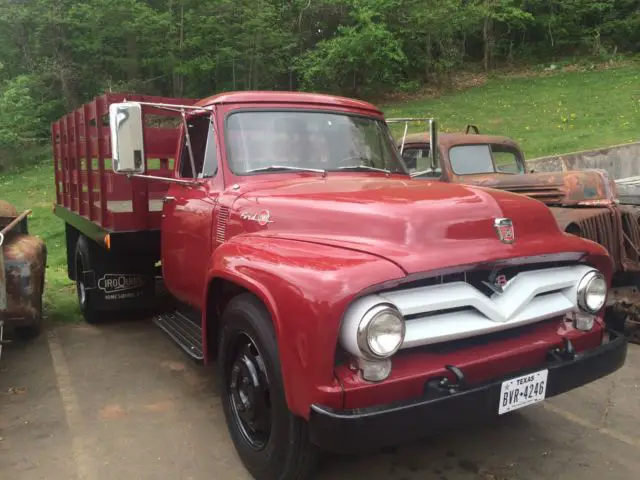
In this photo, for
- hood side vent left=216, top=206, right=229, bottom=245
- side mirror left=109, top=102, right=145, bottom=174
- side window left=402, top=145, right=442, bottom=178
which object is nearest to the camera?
hood side vent left=216, top=206, right=229, bottom=245

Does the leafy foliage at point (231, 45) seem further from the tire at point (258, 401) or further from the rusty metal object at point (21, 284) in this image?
the tire at point (258, 401)

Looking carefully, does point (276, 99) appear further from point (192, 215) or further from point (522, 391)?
point (522, 391)

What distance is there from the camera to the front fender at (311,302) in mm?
2381

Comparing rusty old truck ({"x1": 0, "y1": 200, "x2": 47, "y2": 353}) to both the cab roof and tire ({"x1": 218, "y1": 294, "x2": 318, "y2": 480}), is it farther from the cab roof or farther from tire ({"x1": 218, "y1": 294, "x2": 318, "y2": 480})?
tire ({"x1": 218, "y1": 294, "x2": 318, "y2": 480})

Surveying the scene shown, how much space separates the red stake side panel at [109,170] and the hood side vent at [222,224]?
142 centimetres

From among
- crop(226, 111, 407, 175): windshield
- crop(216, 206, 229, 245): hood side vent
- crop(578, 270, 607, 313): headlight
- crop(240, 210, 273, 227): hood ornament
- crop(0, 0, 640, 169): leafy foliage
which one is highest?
crop(0, 0, 640, 169): leafy foliage

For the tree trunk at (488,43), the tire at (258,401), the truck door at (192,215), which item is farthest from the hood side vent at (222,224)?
the tree trunk at (488,43)

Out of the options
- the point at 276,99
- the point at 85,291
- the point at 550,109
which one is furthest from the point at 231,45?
the point at 276,99

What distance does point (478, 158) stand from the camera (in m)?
7.46

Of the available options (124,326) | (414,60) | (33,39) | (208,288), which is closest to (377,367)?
(208,288)

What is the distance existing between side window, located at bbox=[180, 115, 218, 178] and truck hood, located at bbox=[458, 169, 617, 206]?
3478 mm

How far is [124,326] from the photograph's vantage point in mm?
6211

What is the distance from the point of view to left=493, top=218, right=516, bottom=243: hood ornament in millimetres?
2852

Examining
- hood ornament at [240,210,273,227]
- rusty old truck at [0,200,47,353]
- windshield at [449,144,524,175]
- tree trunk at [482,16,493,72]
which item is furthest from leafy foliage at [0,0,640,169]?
hood ornament at [240,210,273,227]
